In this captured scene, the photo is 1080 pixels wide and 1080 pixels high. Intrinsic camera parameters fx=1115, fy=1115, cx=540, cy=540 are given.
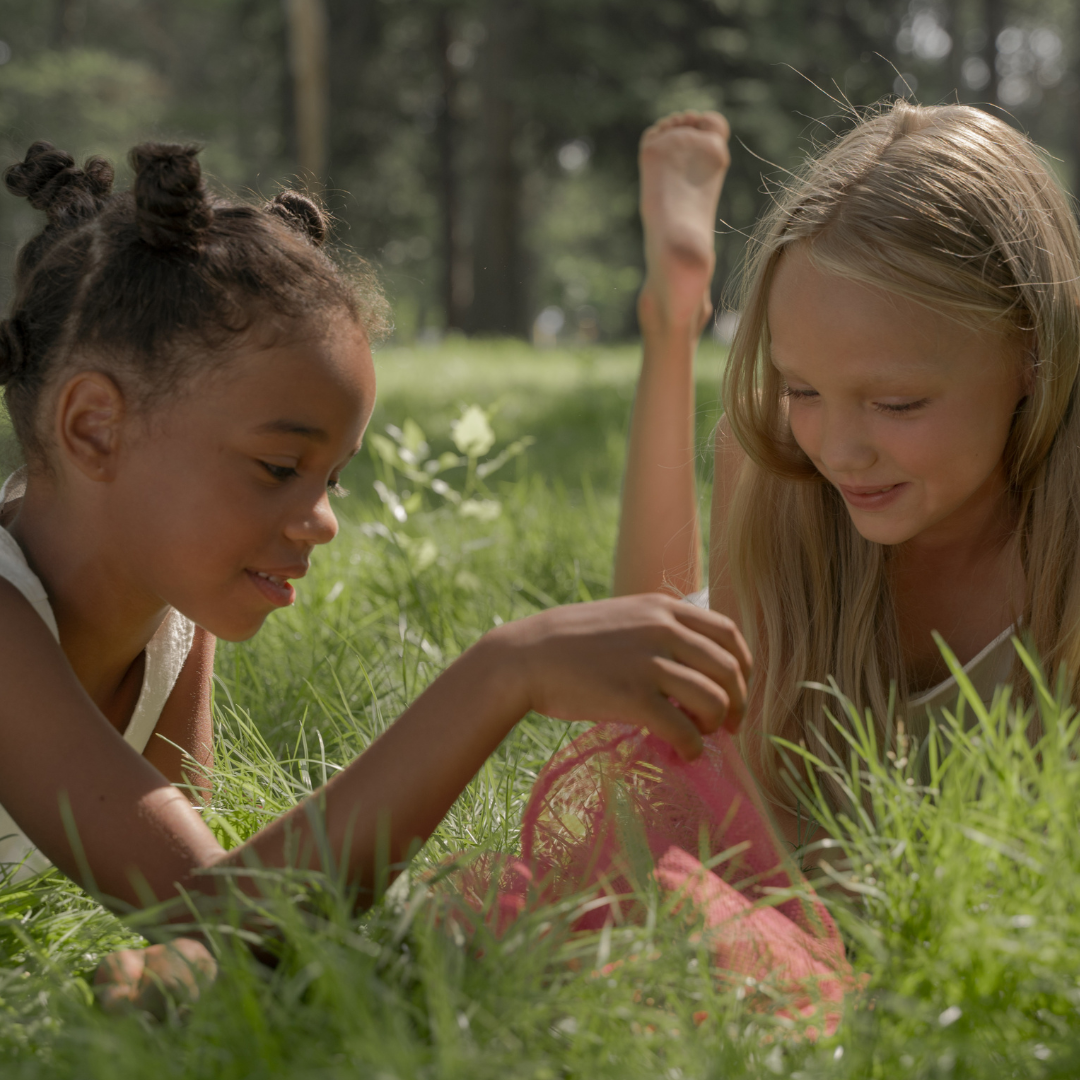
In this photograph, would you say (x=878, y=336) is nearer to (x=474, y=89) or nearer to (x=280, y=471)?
(x=280, y=471)

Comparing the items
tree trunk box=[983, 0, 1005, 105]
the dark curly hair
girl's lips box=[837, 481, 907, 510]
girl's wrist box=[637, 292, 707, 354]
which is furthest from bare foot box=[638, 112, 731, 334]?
tree trunk box=[983, 0, 1005, 105]

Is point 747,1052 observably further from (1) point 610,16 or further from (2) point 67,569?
(1) point 610,16

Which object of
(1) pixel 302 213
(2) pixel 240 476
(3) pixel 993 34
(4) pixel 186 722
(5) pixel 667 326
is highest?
(3) pixel 993 34

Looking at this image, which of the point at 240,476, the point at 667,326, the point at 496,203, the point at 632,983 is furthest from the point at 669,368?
the point at 496,203

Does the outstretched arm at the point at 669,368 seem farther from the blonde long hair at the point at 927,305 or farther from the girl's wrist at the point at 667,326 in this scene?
the blonde long hair at the point at 927,305

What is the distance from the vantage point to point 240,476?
1.44 m

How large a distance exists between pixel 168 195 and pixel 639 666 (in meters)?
0.87

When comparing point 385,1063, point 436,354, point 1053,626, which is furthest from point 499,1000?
point 436,354

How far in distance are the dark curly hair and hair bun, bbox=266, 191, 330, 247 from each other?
0.09 meters

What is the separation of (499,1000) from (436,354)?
31.0ft

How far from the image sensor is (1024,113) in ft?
115

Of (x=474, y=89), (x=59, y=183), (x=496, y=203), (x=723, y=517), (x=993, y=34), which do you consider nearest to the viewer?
(x=59, y=183)

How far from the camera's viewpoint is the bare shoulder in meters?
2.24

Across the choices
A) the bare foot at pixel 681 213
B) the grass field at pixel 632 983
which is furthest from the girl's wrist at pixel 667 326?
the grass field at pixel 632 983
